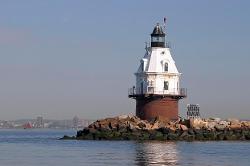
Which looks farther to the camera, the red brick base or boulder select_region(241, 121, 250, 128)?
boulder select_region(241, 121, 250, 128)

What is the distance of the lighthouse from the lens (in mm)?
62875

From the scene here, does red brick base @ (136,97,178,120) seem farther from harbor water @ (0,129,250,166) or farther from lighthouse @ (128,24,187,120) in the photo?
harbor water @ (0,129,250,166)

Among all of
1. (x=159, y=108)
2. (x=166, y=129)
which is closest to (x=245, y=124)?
(x=159, y=108)

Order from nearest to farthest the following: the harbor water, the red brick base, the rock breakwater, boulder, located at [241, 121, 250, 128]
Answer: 1. the harbor water
2. the rock breakwater
3. the red brick base
4. boulder, located at [241, 121, 250, 128]

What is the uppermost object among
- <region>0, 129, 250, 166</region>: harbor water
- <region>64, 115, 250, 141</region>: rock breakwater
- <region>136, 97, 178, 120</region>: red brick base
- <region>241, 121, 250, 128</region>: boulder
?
<region>136, 97, 178, 120</region>: red brick base

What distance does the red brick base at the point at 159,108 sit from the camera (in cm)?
6294

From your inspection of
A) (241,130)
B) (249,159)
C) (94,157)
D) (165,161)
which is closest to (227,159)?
(249,159)

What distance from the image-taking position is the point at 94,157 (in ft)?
139

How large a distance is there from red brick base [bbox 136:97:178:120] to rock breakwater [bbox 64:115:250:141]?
81 centimetres

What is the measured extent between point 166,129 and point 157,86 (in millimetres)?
4477

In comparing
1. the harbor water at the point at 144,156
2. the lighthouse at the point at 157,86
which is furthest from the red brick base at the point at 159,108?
the harbor water at the point at 144,156

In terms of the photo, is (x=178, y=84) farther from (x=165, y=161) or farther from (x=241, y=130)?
(x=165, y=161)

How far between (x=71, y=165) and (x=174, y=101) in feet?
91.6

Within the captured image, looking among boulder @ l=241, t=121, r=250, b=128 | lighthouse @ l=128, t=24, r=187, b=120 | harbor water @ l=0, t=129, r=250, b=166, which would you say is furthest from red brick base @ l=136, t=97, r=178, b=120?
harbor water @ l=0, t=129, r=250, b=166
